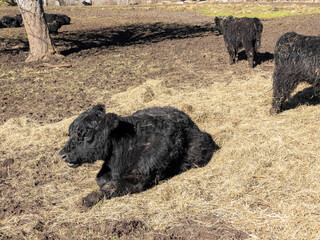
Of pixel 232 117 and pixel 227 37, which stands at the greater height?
pixel 227 37

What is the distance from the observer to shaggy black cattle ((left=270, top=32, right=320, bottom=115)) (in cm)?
611

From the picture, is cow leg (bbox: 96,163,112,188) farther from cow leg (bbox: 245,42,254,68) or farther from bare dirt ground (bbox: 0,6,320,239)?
cow leg (bbox: 245,42,254,68)

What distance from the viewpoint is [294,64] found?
6293 millimetres

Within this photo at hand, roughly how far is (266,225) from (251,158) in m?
1.54

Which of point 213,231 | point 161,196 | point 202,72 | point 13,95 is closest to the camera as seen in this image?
point 213,231

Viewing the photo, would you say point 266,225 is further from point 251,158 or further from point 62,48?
point 62,48

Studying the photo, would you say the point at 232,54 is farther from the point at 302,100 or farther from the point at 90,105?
the point at 90,105

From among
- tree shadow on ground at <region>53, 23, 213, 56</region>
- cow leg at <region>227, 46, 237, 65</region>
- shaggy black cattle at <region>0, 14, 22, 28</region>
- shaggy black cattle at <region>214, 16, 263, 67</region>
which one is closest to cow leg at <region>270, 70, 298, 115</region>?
shaggy black cattle at <region>214, 16, 263, 67</region>

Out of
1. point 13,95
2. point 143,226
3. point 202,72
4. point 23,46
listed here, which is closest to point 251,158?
point 143,226

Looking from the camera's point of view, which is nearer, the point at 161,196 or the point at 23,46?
the point at 161,196

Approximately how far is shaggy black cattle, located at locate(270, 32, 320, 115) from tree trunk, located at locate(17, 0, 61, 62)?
9398 mm

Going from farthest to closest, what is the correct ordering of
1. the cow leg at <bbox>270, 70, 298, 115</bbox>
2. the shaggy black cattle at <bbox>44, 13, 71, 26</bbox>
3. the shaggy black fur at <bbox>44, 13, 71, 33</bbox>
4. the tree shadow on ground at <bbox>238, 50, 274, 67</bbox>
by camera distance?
the shaggy black cattle at <bbox>44, 13, 71, 26</bbox>
the shaggy black fur at <bbox>44, 13, 71, 33</bbox>
the tree shadow on ground at <bbox>238, 50, 274, 67</bbox>
the cow leg at <bbox>270, 70, 298, 115</bbox>

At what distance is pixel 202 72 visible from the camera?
1045 centimetres

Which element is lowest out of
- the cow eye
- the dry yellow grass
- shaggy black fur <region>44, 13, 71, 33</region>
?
the dry yellow grass
